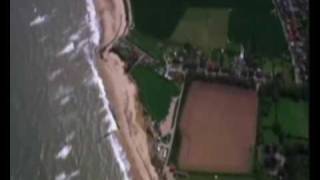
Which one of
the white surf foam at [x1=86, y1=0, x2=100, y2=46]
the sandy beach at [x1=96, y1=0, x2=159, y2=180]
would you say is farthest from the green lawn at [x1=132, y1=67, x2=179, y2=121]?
the white surf foam at [x1=86, y1=0, x2=100, y2=46]

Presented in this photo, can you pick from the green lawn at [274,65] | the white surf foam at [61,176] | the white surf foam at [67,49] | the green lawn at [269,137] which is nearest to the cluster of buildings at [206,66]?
the green lawn at [274,65]

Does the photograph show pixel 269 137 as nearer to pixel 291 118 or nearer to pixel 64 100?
pixel 291 118

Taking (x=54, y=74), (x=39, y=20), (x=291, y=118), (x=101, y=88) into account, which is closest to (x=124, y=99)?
(x=101, y=88)

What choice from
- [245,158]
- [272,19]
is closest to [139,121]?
[245,158]

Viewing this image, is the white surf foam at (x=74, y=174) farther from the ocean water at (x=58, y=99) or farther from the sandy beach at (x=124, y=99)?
the sandy beach at (x=124, y=99)
